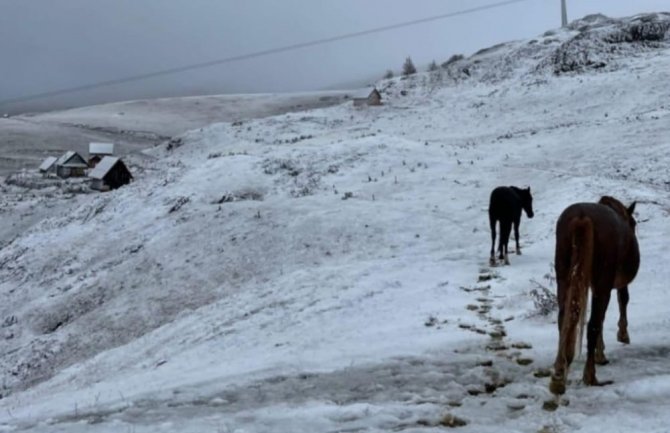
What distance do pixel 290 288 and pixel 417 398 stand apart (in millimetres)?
9601

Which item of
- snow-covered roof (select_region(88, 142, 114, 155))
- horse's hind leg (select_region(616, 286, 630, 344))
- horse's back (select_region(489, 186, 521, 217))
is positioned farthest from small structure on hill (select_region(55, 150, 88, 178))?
horse's hind leg (select_region(616, 286, 630, 344))

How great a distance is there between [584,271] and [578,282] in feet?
0.55

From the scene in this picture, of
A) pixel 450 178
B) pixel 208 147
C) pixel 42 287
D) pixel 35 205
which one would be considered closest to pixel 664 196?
pixel 450 178

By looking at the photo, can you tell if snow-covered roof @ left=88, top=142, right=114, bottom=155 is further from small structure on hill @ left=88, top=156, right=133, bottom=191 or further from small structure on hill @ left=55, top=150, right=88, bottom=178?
small structure on hill @ left=88, top=156, right=133, bottom=191

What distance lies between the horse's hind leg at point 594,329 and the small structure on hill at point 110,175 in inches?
2088

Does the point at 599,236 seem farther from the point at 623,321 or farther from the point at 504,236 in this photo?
the point at 504,236

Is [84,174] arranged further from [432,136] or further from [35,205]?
[432,136]

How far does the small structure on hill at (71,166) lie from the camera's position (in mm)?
65062

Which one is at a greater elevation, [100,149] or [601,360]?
[100,149]

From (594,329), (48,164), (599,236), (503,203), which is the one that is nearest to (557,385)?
(594,329)

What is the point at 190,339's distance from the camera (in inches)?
571

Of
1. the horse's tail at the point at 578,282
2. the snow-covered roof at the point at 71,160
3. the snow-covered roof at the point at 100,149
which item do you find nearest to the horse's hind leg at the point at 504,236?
the horse's tail at the point at 578,282

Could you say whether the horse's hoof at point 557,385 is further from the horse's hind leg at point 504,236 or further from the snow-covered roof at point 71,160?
the snow-covered roof at point 71,160

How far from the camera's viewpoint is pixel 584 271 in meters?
7.15
